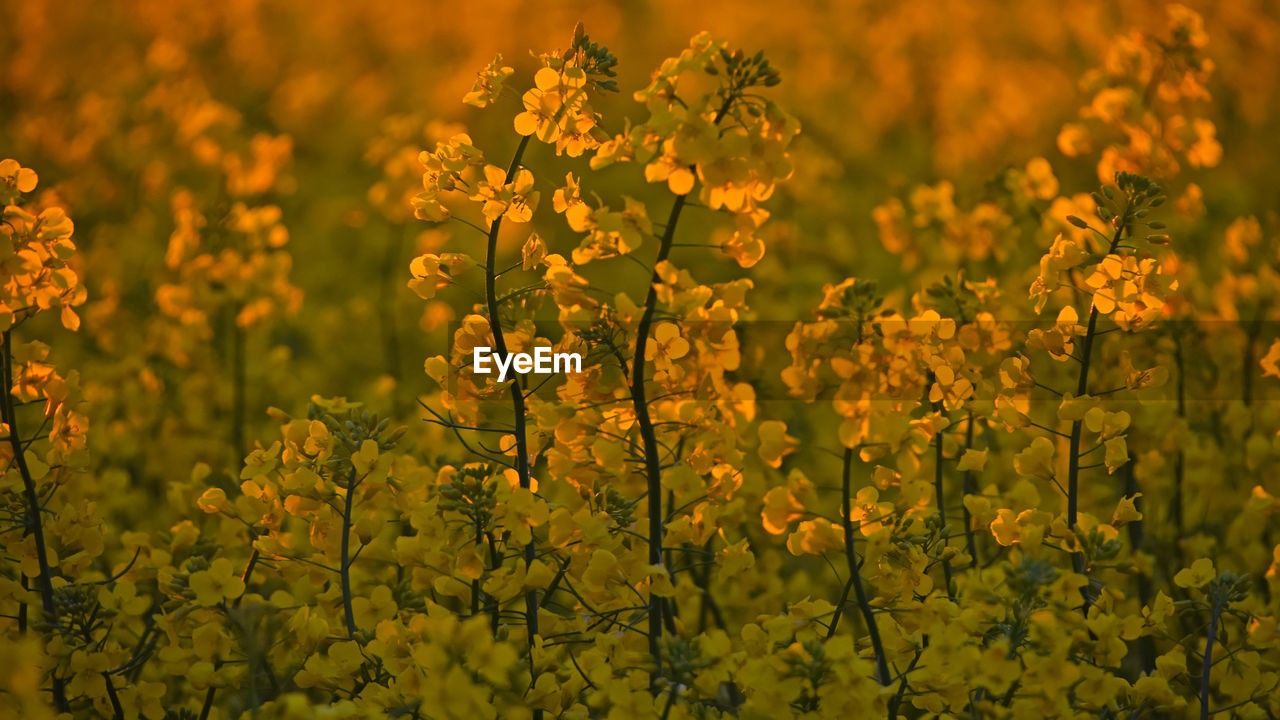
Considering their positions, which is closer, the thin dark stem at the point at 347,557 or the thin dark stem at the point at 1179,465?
the thin dark stem at the point at 347,557

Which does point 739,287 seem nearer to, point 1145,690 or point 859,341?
point 859,341

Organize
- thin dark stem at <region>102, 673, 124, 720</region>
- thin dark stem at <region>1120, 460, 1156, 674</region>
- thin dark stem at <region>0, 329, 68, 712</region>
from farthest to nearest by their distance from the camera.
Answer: thin dark stem at <region>1120, 460, 1156, 674</region> → thin dark stem at <region>102, 673, 124, 720</region> → thin dark stem at <region>0, 329, 68, 712</region>

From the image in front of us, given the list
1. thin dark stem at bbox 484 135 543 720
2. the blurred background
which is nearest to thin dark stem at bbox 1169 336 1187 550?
the blurred background

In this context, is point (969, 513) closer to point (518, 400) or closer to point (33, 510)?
point (518, 400)

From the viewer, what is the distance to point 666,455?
222 cm

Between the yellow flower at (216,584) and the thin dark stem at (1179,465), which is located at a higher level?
the thin dark stem at (1179,465)

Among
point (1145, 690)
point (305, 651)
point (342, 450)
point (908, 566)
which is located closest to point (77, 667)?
point (305, 651)

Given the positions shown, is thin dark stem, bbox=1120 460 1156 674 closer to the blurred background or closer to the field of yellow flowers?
the field of yellow flowers

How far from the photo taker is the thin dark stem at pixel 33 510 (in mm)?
2172

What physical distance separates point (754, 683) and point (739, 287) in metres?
0.69

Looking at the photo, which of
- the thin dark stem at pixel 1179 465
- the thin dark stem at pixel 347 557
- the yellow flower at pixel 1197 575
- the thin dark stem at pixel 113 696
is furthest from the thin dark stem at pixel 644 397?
the thin dark stem at pixel 1179 465

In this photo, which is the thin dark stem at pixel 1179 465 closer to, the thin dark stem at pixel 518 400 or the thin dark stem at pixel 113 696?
the thin dark stem at pixel 518 400

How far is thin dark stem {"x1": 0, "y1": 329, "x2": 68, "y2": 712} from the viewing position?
217 centimetres

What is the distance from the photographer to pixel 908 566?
210cm
